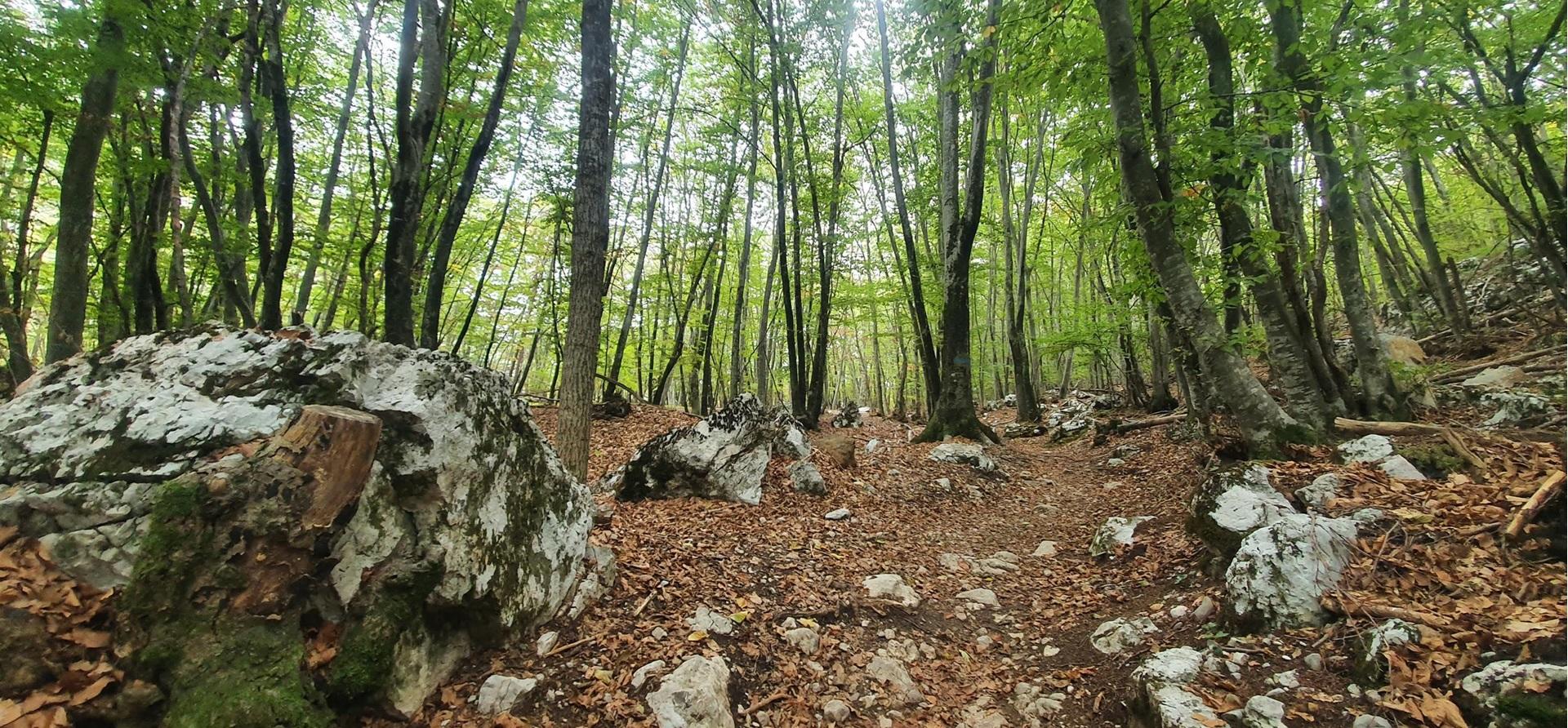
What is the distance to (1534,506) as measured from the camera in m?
2.99

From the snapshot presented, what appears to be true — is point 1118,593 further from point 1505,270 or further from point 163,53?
point 1505,270

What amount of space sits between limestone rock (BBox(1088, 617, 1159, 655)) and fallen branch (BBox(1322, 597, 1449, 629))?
96 centimetres

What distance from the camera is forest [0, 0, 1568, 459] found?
5348 millimetres

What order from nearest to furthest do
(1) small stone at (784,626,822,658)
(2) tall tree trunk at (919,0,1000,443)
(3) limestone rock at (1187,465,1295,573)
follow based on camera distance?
(1) small stone at (784,626,822,658) → (3) limestone rock at (1187,465,1295,573) → (2) tall tree trunk at (919,0,1000,443)

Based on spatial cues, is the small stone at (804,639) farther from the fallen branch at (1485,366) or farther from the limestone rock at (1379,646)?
the fallen branch at (1485,366)

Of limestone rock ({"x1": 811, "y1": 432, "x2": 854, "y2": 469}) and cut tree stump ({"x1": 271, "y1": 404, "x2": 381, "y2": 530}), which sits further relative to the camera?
limestone rock ({"x1": 811, "y1": 432, "x2": 854, "y2": 469})

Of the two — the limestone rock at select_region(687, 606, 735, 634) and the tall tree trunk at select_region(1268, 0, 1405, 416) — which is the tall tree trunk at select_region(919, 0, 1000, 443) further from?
the limestone rock at select_region(687, 606, 735, 634)

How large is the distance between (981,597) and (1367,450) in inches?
131

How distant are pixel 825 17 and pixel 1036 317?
2071 cm

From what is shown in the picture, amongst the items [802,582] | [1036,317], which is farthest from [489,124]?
[1036,317]

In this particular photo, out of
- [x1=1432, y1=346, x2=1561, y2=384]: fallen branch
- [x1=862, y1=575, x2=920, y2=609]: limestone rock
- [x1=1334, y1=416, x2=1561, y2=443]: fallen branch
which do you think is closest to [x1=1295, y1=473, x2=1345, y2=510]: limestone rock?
[x1=1334, y1=416, x2=1561, y2=443]: fallen branch

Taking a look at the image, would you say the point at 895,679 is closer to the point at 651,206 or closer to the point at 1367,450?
the point at 1367,450

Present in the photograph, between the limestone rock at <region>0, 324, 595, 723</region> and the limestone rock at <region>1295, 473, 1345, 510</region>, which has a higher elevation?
the limestone rock at <region>0, 324, 595, 723</region>

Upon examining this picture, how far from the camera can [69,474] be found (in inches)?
98.3
